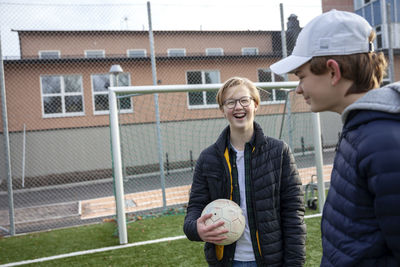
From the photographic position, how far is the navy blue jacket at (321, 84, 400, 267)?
0.89 meters

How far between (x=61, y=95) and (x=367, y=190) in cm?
1471

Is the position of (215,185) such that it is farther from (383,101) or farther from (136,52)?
(136,52)

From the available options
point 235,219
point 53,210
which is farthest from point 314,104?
point 53,210

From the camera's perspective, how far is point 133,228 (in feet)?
19.0

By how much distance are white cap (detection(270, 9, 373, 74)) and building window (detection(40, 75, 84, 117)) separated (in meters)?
14.3

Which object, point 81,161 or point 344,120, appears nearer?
point 344,120

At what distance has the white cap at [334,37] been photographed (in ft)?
3.56

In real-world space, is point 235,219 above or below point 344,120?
below

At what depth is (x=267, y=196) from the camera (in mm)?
2027

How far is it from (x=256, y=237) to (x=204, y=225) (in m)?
0.36

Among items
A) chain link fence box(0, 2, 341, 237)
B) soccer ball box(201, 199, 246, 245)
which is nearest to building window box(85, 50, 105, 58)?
chain link fence box(0, 2, 341, 237)

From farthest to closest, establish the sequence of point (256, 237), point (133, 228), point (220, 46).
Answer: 1. point (220, 46)
2. point (133, 228)
3. point (256, 237)

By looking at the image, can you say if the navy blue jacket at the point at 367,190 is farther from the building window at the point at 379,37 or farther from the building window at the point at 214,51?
the building window at the point at 214,51

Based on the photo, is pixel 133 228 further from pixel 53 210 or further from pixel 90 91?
pixel 90 91
